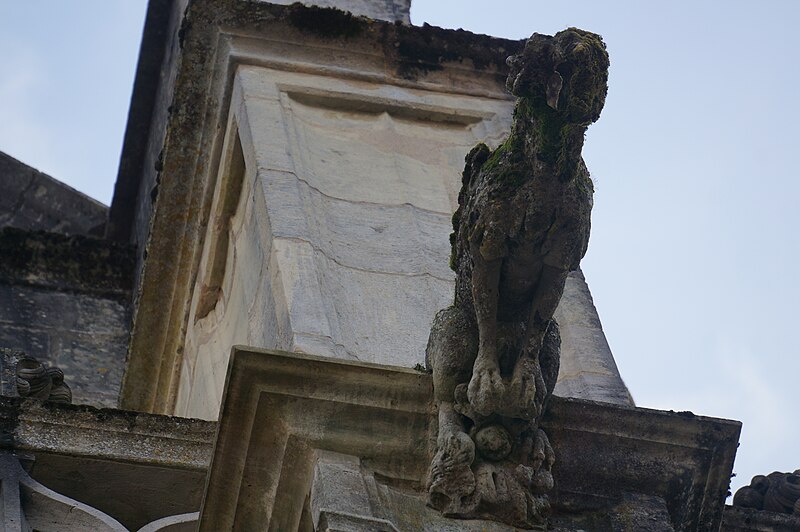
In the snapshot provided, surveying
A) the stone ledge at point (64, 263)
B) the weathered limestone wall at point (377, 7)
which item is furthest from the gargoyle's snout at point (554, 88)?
the stone ledge at point (64, 263)

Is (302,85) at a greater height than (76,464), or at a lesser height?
greater

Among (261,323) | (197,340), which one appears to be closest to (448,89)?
(197,340)

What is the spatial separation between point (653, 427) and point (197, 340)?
4.36 metres

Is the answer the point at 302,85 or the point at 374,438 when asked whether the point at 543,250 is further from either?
the point at 302,85

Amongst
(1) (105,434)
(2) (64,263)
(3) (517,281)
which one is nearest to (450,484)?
(3) (517,281)

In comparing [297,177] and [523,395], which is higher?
[297,177]

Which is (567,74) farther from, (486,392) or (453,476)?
(453,476)

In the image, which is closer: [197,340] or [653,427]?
[653,427]

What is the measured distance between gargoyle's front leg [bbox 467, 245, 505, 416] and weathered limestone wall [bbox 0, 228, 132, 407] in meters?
6.03

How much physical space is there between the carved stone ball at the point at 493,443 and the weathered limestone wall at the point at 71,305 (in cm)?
607

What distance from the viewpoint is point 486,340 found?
287 inches

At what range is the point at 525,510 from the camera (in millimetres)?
7125

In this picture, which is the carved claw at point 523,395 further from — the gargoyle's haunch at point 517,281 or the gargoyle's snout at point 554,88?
→ the gargoyle's snout at point 554,88

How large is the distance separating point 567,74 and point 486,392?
3.70 feet
